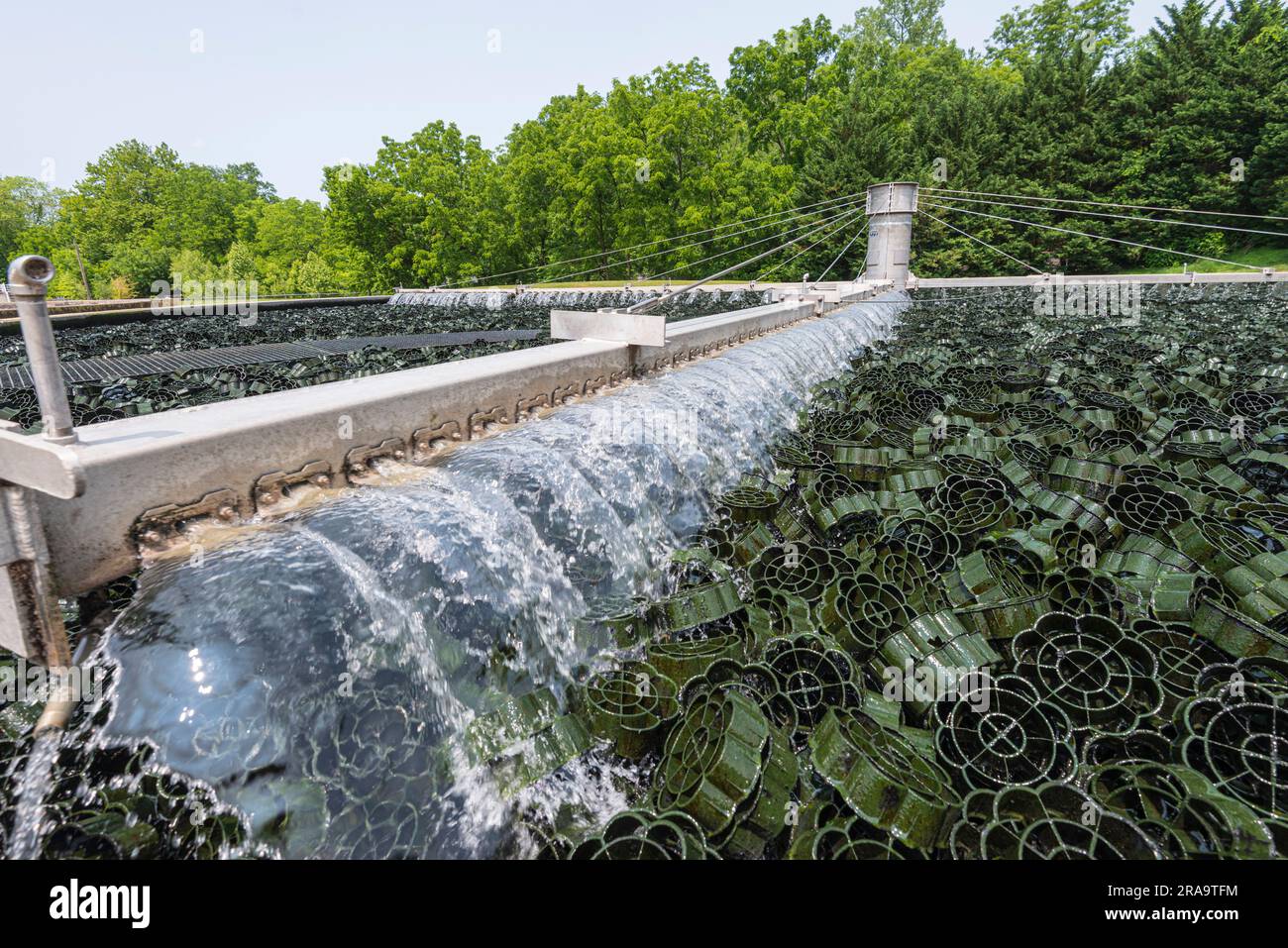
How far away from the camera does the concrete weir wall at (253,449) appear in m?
3.22

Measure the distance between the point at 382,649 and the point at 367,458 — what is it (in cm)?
205

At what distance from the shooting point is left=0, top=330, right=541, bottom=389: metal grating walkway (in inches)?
351

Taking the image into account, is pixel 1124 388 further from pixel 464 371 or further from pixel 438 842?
pixel 438 842

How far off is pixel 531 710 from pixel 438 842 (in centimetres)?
86

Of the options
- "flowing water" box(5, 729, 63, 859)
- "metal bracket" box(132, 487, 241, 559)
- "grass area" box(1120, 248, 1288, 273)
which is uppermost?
"grass area" box(1120, 248, 1288, 273)

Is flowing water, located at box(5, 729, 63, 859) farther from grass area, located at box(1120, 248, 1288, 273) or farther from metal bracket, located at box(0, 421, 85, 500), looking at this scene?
grass area, located at box(1120, 248, 1288, 273)

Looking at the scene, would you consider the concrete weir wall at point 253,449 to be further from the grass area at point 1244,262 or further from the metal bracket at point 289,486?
the grass area at point 1244,262

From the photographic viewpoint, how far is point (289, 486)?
4.23m

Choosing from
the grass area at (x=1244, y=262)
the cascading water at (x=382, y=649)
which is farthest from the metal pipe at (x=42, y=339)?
the grass area at (x=1244, y=262)

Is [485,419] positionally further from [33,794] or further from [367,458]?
[33,794]

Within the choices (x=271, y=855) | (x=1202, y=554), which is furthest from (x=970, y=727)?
(x=271, y=855)

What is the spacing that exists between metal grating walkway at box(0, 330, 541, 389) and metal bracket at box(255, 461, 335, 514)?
20.6 ft

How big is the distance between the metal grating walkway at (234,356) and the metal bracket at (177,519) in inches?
255

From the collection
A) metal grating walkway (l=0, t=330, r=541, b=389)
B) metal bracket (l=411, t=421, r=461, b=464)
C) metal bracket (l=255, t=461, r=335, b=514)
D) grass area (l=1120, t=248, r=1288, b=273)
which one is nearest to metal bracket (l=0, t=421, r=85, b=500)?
metal bracket (l=255, t=461, r=335, b=514)
